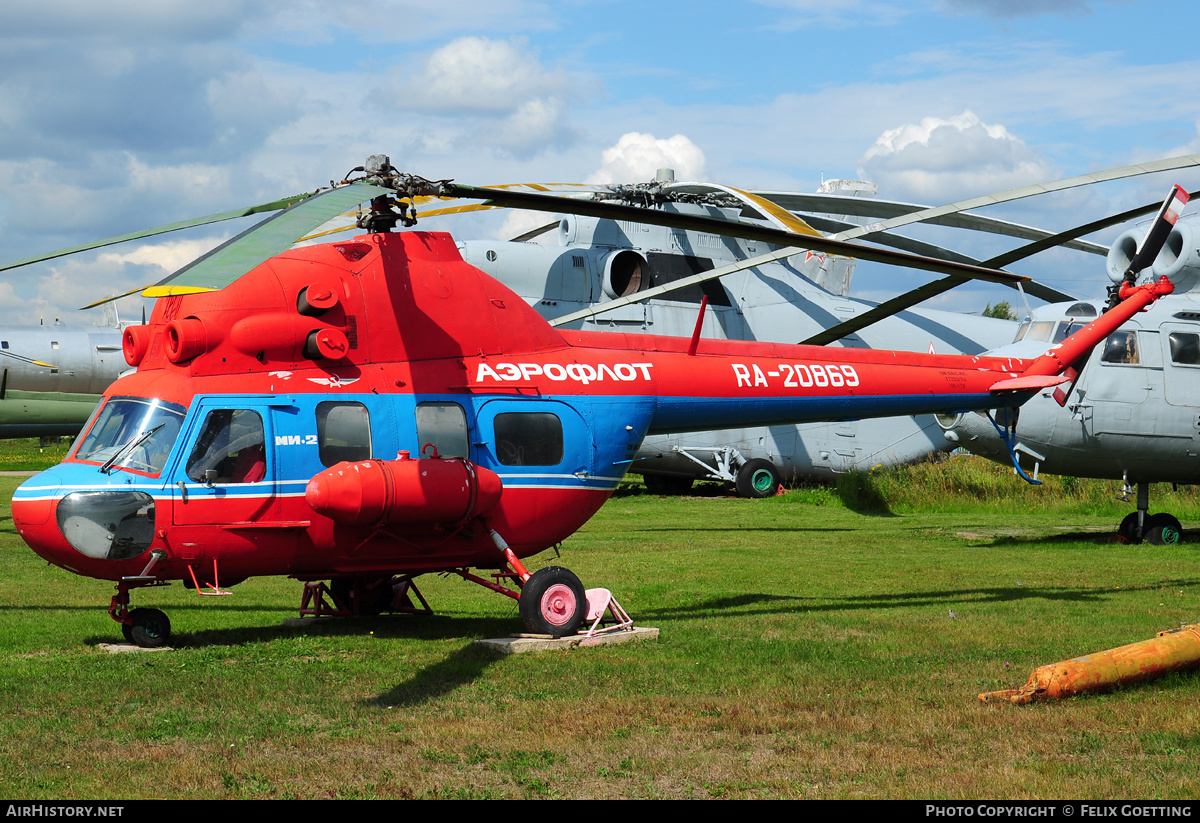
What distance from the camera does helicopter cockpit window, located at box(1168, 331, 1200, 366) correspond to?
1583 centimetres

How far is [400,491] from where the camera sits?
28.0 feet

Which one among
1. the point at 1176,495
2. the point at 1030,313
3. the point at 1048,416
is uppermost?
the point at 1030,313

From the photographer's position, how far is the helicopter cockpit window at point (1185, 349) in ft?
51.9

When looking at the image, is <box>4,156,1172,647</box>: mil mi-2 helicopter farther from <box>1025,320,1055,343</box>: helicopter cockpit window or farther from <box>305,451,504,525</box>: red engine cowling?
<box>1025,320,1055,343</box>: helicopter cockpit window

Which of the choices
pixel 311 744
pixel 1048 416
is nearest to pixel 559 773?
pixel 311 744

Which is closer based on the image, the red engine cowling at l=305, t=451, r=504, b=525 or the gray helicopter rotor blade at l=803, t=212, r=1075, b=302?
the red engine cowling at l=305, t=451, r=504, b=525

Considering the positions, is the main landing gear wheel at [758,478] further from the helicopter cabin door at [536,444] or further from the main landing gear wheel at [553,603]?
the main landing gear wheel at [553,603]

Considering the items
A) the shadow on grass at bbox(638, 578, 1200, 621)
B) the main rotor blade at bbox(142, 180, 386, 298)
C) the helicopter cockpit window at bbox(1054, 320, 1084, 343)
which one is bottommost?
the shadow on grass at bbox(638, 578, 1200, 621)

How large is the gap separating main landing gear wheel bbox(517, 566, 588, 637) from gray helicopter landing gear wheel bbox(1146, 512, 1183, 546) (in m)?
10.6

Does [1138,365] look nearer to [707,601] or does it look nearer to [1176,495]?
[1176,495]

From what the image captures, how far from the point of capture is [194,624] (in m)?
10.3

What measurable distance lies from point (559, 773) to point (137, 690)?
11.5 ft

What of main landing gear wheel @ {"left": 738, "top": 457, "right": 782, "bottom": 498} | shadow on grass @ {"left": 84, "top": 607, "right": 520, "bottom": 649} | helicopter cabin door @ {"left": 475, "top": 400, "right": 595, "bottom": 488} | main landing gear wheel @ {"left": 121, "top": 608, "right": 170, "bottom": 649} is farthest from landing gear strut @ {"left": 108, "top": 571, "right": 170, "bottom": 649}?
main landing gear wheel @ {"left": 738, "top": 457, "right": 782, "bottom": 498}

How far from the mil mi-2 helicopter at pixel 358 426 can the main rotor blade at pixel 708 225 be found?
0.09ft
